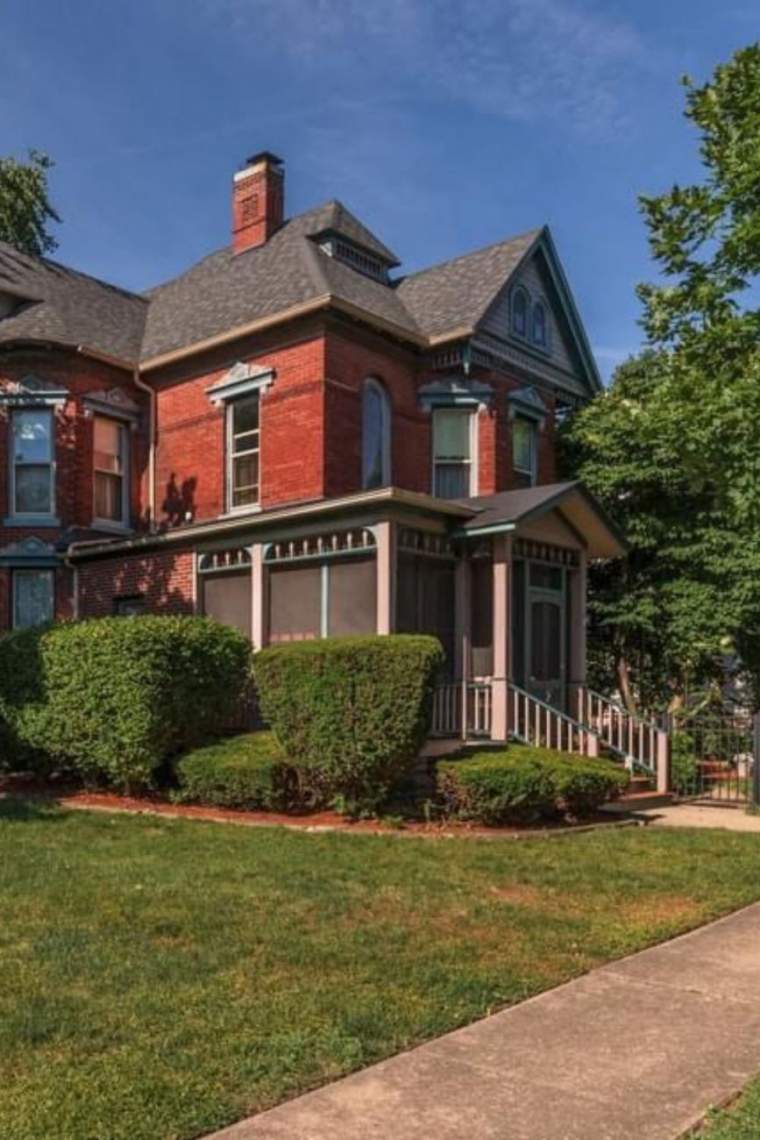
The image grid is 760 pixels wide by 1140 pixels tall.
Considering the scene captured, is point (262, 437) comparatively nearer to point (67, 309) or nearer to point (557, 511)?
point (557, 511)

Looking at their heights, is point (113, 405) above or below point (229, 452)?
above

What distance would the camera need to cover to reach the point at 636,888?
7980 millimetres

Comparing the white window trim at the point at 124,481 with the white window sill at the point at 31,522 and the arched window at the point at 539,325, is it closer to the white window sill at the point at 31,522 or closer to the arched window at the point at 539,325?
the white window sill at the point at 31,522

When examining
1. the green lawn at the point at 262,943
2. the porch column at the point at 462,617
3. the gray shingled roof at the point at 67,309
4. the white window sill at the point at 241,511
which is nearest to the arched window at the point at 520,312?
the white window sill at the point at 241,511

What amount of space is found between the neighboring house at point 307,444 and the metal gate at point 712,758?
6.23ft

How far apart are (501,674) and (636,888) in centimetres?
608

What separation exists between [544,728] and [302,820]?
16.6 ft

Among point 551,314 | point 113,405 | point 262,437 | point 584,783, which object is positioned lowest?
point 584,783

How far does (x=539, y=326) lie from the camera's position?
2042 centimetres

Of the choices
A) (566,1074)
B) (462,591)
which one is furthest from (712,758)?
(566,1074)

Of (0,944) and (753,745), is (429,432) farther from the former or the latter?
(0,944)

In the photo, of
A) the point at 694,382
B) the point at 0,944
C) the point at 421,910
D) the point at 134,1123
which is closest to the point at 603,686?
the point at 694,382

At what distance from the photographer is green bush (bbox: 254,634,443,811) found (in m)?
10.5

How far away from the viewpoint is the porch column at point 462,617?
1505 cm
